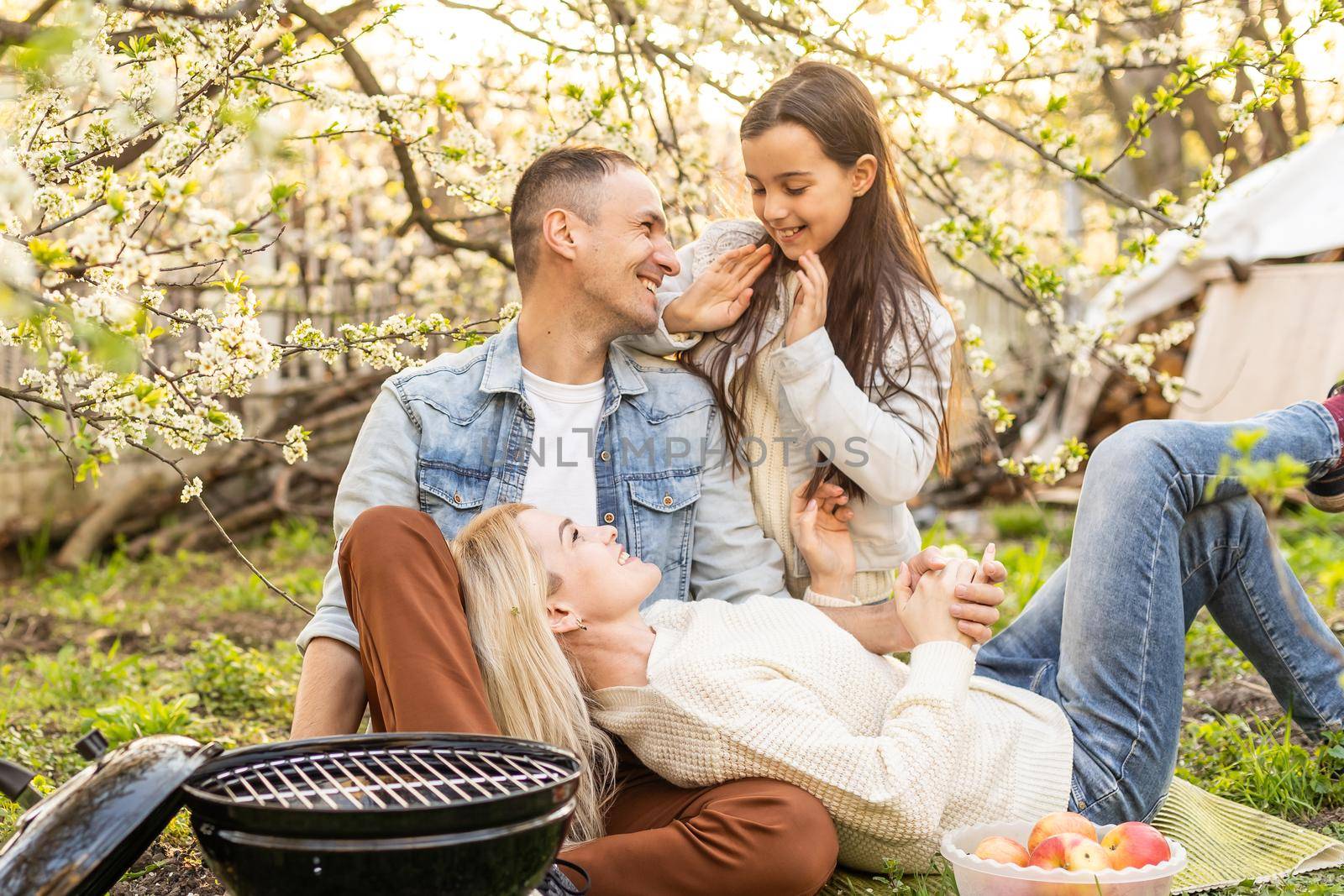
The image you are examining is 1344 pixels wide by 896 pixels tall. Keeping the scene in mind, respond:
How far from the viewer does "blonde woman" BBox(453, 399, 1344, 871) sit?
7.88ft

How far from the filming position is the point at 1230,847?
274 cm

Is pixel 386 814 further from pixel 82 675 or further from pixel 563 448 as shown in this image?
pixel 82 675

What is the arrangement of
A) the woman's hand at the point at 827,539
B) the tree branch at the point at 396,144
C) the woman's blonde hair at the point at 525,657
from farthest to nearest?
the tree branch at the point at 396,144
the woman's hand at the point at 827,539
the woman's blonde hair at the point at 525,657

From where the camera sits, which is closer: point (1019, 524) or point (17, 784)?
point (17, 784)

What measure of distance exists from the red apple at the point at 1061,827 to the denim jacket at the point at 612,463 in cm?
107

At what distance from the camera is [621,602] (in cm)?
262

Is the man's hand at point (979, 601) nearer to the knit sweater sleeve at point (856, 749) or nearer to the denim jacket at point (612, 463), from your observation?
the knit sweater sleeve at point (856, 749)

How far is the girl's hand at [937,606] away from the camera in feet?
8.59

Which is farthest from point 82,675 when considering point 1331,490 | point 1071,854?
point 1331,490

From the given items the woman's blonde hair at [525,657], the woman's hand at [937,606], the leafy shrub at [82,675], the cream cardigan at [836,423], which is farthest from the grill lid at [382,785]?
the leafy shrub at [82,675]

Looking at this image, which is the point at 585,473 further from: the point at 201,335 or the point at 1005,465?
the point at 201,335

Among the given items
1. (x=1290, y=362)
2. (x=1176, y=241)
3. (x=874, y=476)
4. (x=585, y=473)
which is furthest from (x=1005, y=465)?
(x=1176, y=241)

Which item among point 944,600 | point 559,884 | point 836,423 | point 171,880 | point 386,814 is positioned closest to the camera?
point 386,814

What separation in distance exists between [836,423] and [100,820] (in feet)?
6.18
